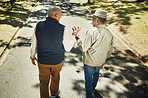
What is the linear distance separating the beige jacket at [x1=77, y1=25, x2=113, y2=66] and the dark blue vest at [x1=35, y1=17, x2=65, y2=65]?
456mm

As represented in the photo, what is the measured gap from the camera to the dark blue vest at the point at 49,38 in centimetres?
225

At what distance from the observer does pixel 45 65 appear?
8.36ft

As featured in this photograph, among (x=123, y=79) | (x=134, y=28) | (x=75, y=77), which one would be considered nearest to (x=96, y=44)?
(x=75, y=77)

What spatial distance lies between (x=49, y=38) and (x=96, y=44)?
90 cm

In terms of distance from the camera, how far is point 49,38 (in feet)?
7.42

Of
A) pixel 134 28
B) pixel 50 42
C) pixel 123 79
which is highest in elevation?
pixel 50 42

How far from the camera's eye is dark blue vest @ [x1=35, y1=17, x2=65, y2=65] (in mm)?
2250

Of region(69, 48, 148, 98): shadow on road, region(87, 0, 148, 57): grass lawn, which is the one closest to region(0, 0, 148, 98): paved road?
region(69, 48, 148, 98): shadow on road

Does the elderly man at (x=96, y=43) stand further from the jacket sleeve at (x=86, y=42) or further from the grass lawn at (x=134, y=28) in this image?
the grass lawn at (x=134, y=28)

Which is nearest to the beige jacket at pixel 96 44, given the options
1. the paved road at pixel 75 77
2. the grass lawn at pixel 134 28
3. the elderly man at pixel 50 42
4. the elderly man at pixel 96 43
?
the elderly man at pixel 96 43

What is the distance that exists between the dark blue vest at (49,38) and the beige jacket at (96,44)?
18.0 inches

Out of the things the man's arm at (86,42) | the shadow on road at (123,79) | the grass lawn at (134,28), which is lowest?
the shadow on road at (123,79)

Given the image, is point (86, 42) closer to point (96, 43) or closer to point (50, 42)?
point (96, 43)

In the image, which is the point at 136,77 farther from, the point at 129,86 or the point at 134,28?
the point at 134,28
